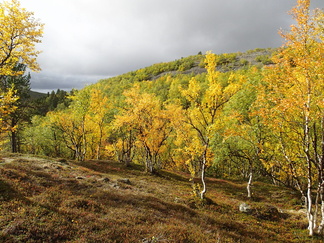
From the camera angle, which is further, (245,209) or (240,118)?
(245,209)

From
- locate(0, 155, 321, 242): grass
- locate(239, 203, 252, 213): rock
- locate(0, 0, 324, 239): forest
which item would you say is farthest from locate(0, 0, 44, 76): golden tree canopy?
locate(239, 203, 252, 213): rock

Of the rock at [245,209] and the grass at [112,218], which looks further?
the rock at [245,209]

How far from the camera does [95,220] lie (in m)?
10.5

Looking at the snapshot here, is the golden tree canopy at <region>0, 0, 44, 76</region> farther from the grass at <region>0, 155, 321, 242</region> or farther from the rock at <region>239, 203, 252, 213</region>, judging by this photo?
the rock at <region>239, 203, 252, 213</region>

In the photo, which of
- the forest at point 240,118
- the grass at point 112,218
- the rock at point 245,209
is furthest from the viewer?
the rock at point 245,209

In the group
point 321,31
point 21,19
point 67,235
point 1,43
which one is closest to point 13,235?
point 67,235

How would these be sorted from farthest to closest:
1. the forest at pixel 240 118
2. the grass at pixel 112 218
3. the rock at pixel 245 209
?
1. the rock at pixel 245 209
2. the forest at pixel 240 118
3. the grass at pixel 112 218

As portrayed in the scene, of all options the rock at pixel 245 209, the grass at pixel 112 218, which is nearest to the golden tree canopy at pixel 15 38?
the grass at pixel 112 218

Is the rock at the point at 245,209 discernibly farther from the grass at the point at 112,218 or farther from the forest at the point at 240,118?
the forest at the point at 240,118

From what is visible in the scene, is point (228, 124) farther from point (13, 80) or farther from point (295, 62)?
point (13, 80)

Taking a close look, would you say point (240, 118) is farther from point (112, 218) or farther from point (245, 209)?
point (112, 218)

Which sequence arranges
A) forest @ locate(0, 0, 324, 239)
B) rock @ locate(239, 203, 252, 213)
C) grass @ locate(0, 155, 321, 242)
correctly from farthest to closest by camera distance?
rock @ locate(239, 203, 252, 213)
forest @ locate(0, 0, 324, 239)
grass @ locate(0, 155, 321, 242)

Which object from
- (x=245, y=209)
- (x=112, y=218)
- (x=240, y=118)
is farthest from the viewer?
(x=245, y=209)

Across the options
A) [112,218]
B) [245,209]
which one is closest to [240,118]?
[245,209]
